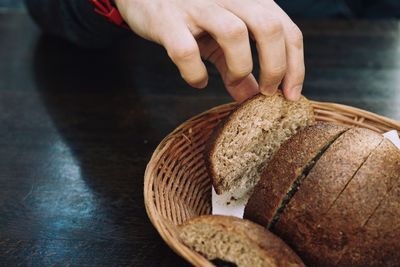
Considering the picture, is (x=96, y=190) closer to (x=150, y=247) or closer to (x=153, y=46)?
(x=150, y=247)

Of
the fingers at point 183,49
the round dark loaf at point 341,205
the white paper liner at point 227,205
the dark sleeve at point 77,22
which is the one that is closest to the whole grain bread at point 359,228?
the round dark loaf at point 341,205

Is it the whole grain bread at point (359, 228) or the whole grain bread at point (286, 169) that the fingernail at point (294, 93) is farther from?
the whole grain bread at point (359, 228)

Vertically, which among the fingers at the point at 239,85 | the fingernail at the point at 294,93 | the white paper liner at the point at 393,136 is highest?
the fingernail at the point at 294,93

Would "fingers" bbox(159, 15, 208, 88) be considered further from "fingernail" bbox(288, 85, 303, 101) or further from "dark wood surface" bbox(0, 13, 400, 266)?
"dark wood surface" bbox(0, 13, 400, 266)

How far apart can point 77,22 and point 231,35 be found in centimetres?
83

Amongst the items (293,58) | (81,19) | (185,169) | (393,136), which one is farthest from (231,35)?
(81,19)

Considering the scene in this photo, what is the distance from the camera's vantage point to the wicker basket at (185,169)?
0.92 metres

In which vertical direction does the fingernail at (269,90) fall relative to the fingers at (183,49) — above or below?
below

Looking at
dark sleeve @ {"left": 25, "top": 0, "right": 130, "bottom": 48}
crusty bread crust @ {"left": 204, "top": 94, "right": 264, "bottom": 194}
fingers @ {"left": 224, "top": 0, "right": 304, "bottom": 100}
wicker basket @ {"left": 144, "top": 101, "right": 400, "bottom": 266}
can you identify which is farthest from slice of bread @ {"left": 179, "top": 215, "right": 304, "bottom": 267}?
dark sleeve @ {"left": 25, "top": 0, "right": 130, "bottom": 48}

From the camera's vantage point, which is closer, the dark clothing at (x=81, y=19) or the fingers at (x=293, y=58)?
the fingers at (x=293, y=58)

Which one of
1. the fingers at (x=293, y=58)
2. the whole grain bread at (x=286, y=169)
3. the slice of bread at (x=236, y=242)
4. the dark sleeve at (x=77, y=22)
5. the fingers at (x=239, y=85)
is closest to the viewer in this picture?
the slice of bread at (x=236, y=242)

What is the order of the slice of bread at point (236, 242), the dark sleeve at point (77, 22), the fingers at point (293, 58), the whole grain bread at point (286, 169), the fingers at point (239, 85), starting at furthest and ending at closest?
the dark sleeve at point (77, 22) → the fingers at point (239, 85) → the fingers at point (293, 58) → the whole grain bread at point (286, 169) → the slice of bread at point (236, 242)

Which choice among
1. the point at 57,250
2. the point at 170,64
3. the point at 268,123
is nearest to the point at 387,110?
the point at 268,123

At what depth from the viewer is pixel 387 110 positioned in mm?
1425
